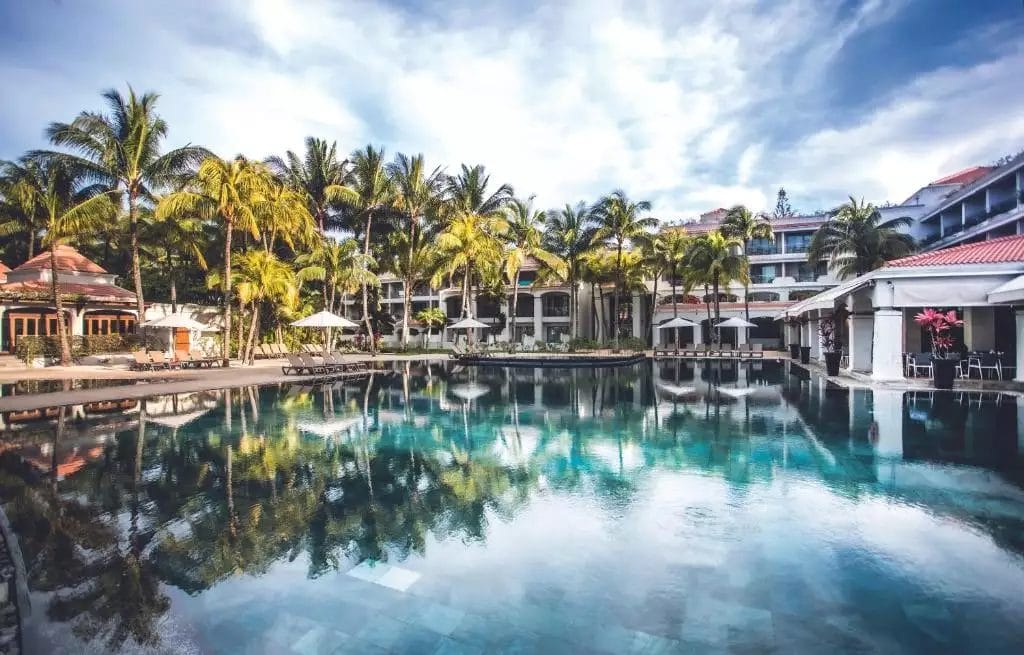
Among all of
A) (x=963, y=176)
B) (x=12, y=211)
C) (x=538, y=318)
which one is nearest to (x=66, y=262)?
(x=12, y=211)

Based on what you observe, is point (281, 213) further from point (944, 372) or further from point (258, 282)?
point (944, 372)

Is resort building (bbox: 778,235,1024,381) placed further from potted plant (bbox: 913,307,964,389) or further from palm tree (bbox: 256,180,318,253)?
palm tree (bbox: 256,180,318,253)

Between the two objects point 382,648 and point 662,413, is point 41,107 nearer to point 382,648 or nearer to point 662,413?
point 662,413

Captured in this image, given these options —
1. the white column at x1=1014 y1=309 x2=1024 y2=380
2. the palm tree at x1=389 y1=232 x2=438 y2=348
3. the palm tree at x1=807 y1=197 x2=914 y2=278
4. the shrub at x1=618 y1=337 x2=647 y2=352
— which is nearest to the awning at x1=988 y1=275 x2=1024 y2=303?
the white column at x1=1014 y1=309 x2=1024 y2=380

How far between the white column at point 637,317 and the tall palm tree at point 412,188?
54.3 feet

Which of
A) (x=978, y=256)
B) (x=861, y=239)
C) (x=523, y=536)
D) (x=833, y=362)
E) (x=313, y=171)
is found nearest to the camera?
(x=523, y=536)

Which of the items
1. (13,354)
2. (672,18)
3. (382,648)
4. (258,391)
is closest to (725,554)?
(382,648)

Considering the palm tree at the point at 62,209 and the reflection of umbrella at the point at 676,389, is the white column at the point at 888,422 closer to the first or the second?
the reflection of umbrella at the point at 676,389

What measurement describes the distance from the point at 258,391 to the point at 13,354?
16.8m

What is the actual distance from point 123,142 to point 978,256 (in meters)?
31.6

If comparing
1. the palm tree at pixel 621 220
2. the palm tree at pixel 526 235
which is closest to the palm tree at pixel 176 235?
the palm tree at pixel 526 235

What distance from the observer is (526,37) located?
1423 cm

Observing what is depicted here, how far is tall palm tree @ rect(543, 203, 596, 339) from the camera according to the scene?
35.4m

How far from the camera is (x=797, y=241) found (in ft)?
149
